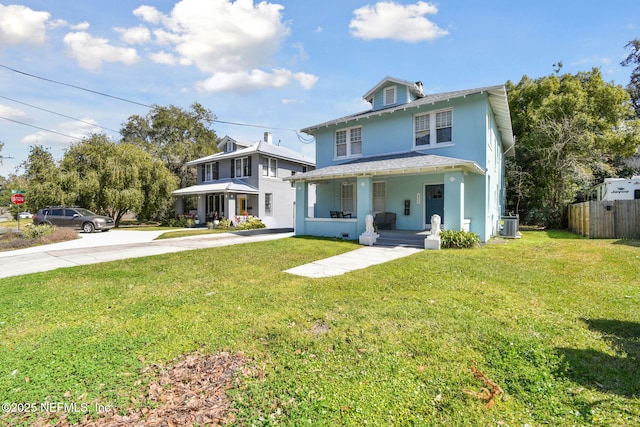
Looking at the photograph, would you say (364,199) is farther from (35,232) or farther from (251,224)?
(35,232)

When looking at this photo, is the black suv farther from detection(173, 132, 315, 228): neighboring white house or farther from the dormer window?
the dormer window

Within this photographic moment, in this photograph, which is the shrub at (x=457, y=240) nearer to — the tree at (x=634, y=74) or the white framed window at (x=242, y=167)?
the white framed window at (x=242, y=167)

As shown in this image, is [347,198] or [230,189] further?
[230,189]

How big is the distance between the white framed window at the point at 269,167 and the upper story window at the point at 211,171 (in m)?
5.24

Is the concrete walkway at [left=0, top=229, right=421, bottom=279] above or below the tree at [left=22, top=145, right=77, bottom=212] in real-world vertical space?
below

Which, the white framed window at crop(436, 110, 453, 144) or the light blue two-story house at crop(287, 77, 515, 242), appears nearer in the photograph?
the light blue two-story house at crop(287, 77, 515, 242)

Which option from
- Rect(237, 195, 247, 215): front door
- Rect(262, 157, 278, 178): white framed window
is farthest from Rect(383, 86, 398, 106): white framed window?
Rect(237, 195, 247, 215): front door

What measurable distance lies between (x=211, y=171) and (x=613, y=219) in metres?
25.6

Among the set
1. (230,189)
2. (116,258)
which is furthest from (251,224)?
(116,258)

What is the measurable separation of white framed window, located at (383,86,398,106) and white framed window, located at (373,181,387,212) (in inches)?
164

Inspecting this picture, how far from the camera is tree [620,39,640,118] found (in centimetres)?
2652

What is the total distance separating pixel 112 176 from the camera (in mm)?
21656

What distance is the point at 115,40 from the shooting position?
13836 millimetres

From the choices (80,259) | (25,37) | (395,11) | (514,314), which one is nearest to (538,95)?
(395,11)
